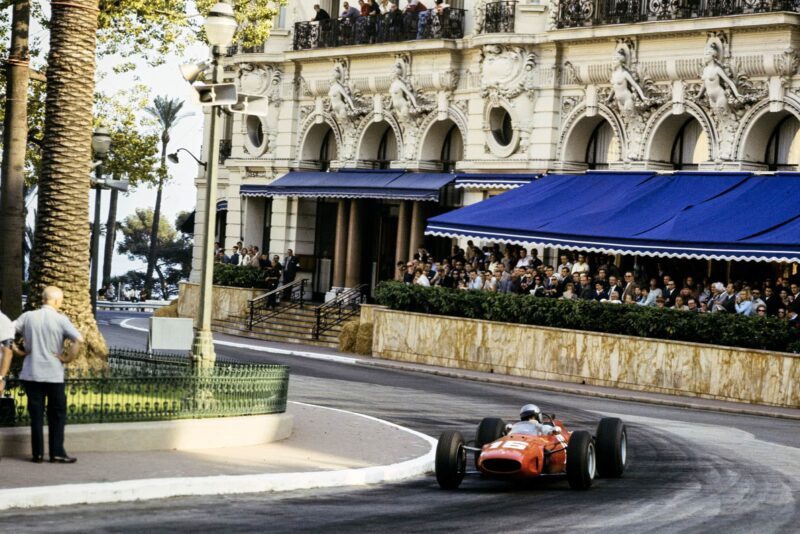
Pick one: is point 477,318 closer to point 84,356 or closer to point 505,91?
point 505,91

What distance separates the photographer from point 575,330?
3156 cm

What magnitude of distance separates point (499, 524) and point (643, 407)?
47.1 ft

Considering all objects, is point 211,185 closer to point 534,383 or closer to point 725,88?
point 534,383

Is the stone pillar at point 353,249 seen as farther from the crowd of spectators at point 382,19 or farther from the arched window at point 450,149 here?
the crowd of spectators at point 382,19

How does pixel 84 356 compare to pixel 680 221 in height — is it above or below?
below

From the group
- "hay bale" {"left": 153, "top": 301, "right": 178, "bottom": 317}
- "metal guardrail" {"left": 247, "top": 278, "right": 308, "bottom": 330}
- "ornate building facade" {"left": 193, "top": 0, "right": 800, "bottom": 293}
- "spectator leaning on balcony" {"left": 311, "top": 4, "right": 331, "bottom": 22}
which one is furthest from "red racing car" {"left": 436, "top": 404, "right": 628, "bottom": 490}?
"spectator leaning on balcony" {"left": 311, "top": 4, "right": 331, "bottom": 22}

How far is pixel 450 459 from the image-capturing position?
15234 millimetres

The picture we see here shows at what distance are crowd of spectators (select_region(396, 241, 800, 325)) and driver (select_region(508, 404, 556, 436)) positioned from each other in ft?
44.4

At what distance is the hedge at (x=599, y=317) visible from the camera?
28484 mm

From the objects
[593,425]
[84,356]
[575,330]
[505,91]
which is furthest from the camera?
[505,91]

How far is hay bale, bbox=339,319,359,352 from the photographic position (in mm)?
37812

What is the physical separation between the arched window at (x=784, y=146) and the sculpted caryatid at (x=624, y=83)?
3514 millimetres

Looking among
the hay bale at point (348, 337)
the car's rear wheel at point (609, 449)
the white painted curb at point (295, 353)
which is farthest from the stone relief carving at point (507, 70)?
the car's rear wheel at point (609, 449)

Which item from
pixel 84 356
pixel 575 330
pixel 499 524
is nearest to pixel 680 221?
pixel 575 330
